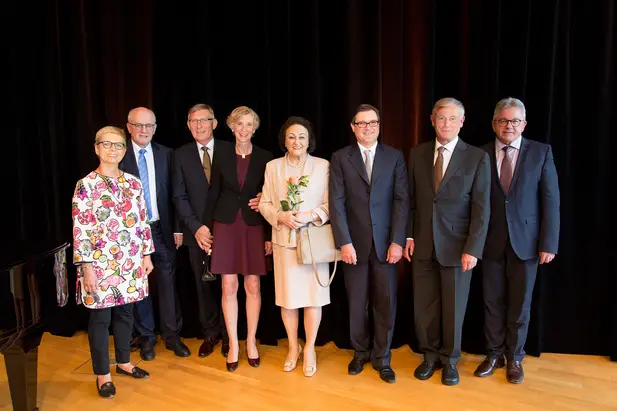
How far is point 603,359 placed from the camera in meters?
3.59

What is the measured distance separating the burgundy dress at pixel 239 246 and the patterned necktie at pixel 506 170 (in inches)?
58.6

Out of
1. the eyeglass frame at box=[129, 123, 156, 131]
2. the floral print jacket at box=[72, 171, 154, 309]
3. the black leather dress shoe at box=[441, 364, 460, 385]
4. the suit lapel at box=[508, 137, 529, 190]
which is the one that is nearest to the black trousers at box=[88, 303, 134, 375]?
the floral print jacket at box=[72, 171, 154, 309]

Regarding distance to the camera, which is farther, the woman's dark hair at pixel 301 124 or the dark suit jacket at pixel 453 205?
the woman's dark hair at pixel 301 124

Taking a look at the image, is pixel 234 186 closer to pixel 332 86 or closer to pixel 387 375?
pixel 332 86

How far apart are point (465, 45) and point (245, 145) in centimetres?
160

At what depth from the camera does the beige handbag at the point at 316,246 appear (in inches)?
125

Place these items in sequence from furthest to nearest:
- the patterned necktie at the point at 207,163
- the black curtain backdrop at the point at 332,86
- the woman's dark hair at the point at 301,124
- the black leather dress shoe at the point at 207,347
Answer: the black leather dress shoe at the point at 207,347 < the patterned necktie at the point at 207,163 < the black curtain backdrop at the point at 332,86 < the woman's dark hair at the point at 301,124

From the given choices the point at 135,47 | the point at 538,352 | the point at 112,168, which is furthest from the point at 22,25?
the point at 538,352

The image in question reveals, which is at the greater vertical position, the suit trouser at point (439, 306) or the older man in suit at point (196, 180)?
the older man in suit at point (196, 180)

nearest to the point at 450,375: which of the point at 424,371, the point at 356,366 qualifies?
the point at 424,371

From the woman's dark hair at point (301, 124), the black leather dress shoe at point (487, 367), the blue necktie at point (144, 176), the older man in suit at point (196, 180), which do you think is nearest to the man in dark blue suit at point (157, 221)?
the blue necktie at point (144, 176)

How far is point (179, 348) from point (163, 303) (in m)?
0.33

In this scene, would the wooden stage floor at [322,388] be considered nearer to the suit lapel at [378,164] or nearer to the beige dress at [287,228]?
the beige dress at [287,228]

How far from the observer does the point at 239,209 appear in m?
3.35
